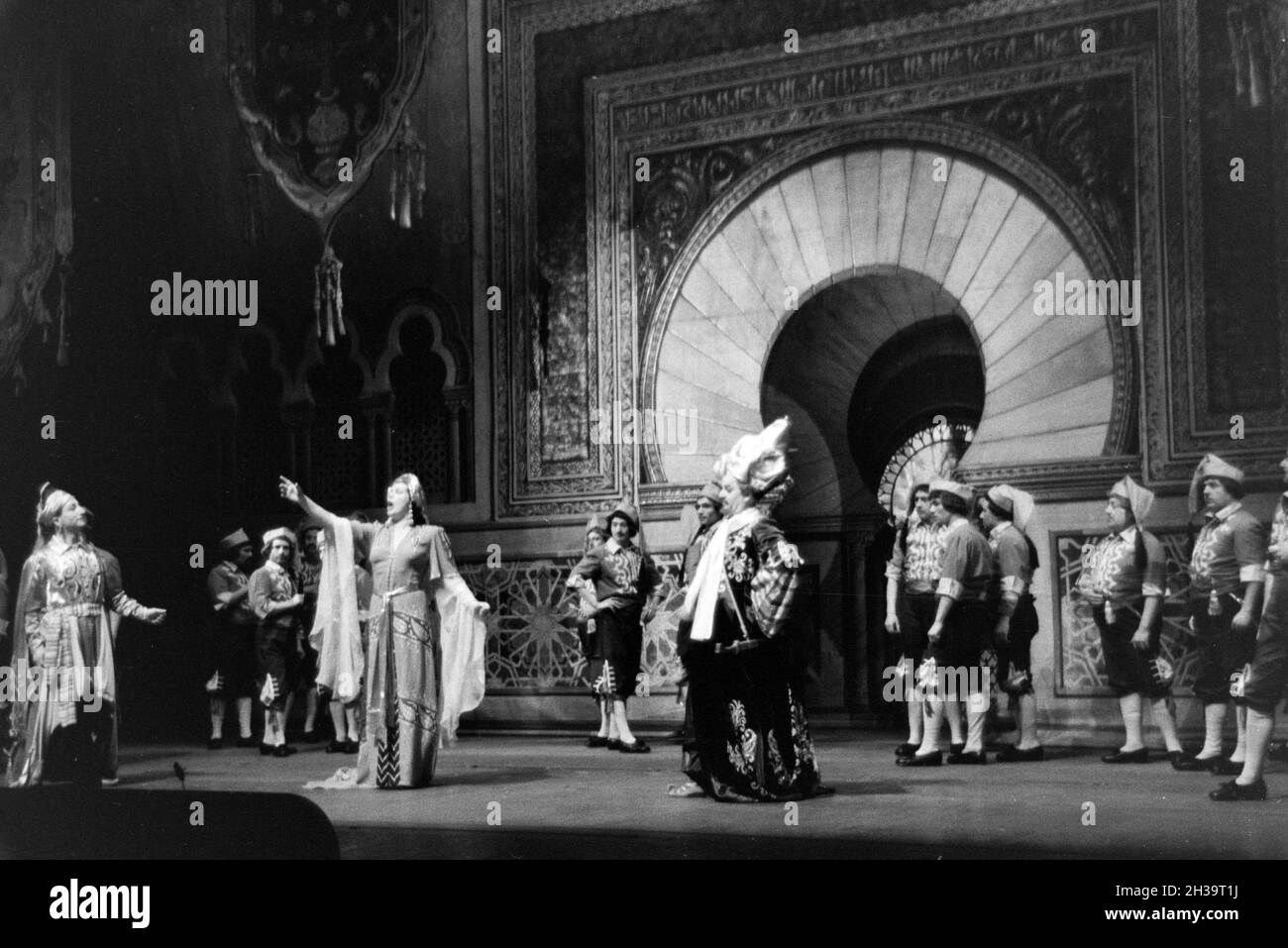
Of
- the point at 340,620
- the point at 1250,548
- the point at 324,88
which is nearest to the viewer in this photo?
the point at 1250,548

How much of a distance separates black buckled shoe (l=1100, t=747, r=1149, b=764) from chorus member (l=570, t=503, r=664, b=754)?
2.17m

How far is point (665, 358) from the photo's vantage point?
309 inches

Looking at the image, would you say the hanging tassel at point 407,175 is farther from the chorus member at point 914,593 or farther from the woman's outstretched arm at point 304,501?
the chorus member at point 914,593

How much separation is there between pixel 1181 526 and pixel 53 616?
4.99m

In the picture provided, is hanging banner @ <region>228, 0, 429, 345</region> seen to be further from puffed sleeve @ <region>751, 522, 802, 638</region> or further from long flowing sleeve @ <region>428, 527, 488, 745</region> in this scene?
puffed sleeve @ <region>751, 522, 802, 638</region>

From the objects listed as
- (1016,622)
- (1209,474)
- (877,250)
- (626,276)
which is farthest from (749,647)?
(626,276)

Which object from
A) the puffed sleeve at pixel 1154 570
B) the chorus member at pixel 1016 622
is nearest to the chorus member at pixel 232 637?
the chorus member at pixel 1016 622

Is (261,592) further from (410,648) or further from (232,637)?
(410,648)

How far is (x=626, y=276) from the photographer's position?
798 centimetres

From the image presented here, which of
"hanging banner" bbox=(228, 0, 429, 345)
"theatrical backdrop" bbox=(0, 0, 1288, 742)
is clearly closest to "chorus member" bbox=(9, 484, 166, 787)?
"theatrical backdrop" bbox=(0, 0, 1288, 742)

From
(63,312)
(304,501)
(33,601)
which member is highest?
(63,312)

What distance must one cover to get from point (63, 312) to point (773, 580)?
4666 millimetres
